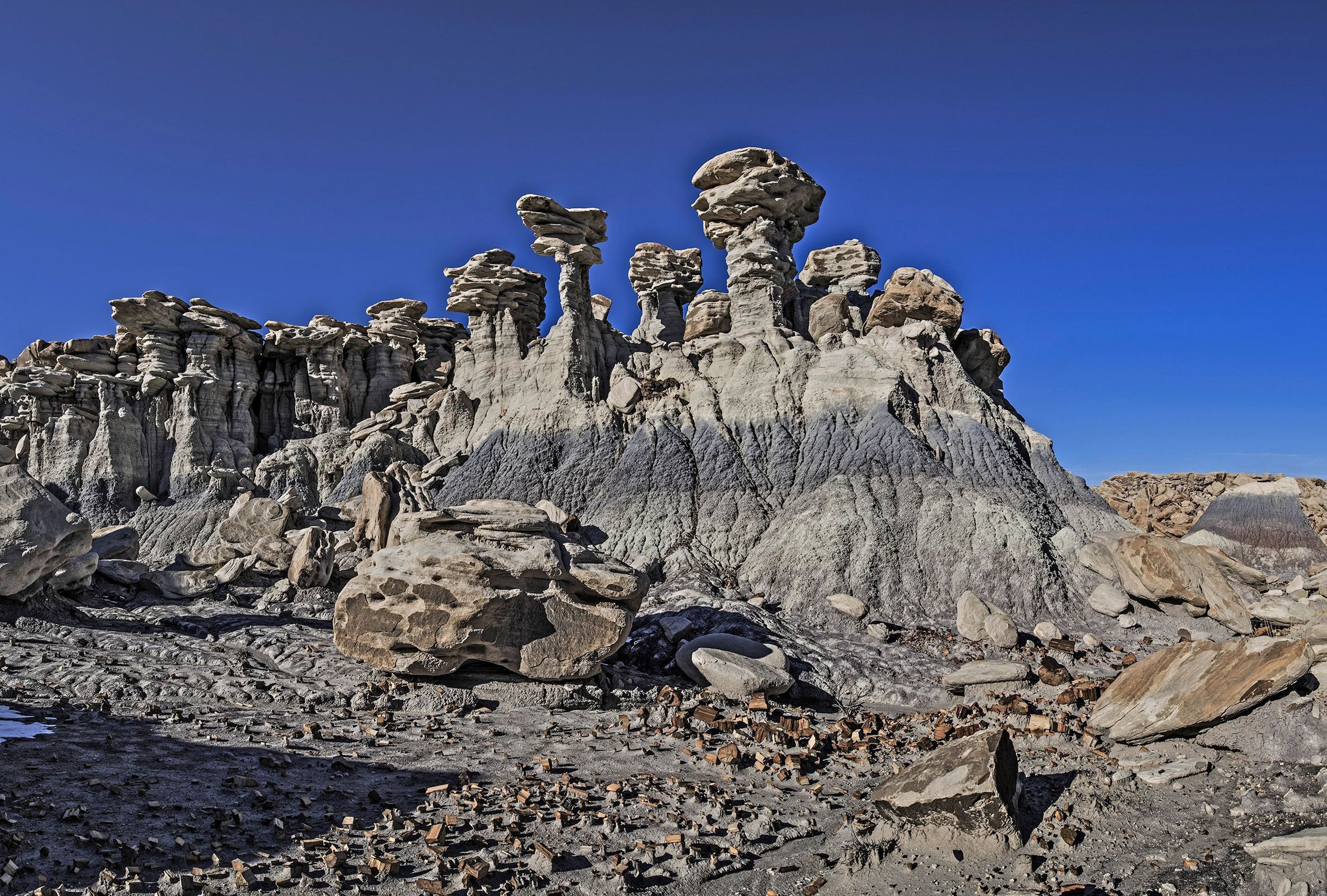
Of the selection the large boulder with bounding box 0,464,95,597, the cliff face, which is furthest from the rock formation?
the large boulder with bounding box 0,464,95,597

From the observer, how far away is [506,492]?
74.7 ft

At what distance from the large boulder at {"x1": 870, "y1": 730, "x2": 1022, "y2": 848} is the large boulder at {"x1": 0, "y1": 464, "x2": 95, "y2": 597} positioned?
40.0ft

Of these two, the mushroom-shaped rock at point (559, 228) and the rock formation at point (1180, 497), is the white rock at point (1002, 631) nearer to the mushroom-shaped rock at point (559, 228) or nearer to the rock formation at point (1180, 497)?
the rock formation at point (1180, 497)

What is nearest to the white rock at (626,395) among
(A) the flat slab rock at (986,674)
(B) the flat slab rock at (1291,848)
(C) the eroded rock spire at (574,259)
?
(C) the eroded rock spire at (574,259)

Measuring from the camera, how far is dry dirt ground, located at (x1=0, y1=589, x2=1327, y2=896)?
5883 mm

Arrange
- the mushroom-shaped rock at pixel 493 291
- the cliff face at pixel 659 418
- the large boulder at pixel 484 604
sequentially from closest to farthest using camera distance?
1. the large boulder at pixel 484 604
2. the cliff face at pixel 659 418
3. the mushroom-shaped rock at pixel 493 291

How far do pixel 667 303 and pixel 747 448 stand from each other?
558 inches

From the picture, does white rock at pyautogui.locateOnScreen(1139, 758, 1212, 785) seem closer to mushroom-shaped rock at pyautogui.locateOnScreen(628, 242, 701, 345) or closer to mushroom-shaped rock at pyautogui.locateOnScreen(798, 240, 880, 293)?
mushroom-shaped rock at pyautogui.locateOnScreen(798, 240, 880, 293)

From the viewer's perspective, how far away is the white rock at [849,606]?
53.1 feet

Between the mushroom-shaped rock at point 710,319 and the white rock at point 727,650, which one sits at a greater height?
the mushroom-shaped rock at point 710,319

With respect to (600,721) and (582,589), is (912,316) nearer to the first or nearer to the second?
(582,589)

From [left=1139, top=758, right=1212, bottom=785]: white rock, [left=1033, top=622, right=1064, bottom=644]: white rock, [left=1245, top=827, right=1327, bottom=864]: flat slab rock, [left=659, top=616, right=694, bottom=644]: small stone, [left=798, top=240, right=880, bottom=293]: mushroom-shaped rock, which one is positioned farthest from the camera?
[left=798, top=240, right=880, bottom=293]: mushroom-shaped rock

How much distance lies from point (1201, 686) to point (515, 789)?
25.1 feet

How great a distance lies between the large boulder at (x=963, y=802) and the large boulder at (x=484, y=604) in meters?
5.29
